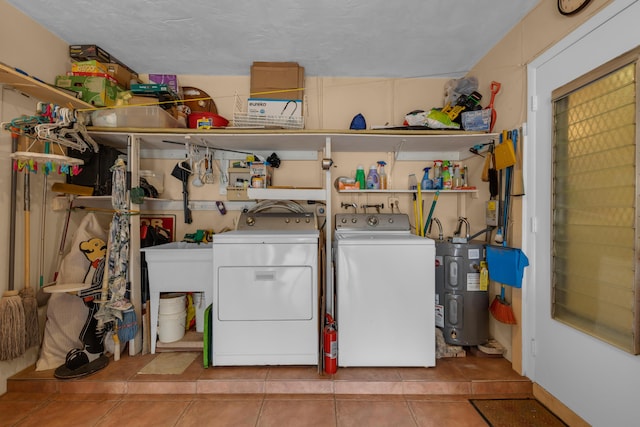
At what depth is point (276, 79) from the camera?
8.43ft

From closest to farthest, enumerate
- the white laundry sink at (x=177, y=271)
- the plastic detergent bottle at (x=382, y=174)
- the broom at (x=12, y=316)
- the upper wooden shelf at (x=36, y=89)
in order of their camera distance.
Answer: the upper wooden shelf at (x=36, y=89) → the broom at (x=12, y=316) → the white laundry sink at (x=177, y=271) → the plastic detergent bottle at (x=382, y=174)

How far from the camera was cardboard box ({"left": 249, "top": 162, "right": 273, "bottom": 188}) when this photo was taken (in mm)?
2561

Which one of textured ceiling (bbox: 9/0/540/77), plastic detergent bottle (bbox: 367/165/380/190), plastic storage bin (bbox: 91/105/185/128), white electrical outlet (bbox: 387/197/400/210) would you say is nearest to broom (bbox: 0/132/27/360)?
plastic storage bin (bbox: 91/105/185/128)

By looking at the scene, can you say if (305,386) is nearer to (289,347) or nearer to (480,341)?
(289,347)

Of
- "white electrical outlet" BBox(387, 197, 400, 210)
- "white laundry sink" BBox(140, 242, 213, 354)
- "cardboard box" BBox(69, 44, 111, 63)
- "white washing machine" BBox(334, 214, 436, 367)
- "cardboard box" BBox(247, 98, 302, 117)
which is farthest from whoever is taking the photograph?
"white electrical outlet" BBox(387, 197, 400, 210)

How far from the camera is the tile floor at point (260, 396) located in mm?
1670

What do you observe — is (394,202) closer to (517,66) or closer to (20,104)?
(517,66)

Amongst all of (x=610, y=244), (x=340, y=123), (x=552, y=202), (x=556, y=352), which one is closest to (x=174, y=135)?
(x=340, y=123)

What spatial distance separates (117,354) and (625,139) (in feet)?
11.7

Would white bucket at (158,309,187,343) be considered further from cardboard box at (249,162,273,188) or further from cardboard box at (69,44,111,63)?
cardboard box at (69,44,111,63)

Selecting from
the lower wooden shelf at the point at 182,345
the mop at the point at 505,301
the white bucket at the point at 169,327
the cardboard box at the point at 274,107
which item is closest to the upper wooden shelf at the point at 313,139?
the cardboard box at the point at 274,107

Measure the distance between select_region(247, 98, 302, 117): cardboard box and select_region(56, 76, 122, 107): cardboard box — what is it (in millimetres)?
1166

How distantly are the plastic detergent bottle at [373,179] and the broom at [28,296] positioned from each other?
268 cm

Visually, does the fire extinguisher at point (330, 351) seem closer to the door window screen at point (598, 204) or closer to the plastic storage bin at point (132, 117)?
the door window screen at point (598, 204)
